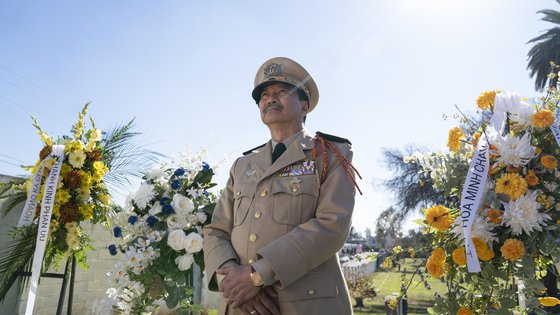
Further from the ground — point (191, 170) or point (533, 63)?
point (533, 63)

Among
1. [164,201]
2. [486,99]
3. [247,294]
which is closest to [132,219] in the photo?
[164,201]

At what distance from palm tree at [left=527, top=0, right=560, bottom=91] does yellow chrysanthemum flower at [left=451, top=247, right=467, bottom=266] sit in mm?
17642

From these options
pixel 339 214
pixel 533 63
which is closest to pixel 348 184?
pixel 339 214

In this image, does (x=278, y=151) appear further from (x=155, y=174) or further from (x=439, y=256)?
(x=155, y=174)

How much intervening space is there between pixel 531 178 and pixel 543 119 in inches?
11.8

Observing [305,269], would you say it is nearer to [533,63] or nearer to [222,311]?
[222,311]

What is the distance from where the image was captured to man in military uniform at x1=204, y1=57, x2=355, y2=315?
6.38 ft

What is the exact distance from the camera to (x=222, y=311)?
7.10 ft

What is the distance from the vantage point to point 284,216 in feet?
6.98

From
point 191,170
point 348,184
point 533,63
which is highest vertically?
point 533,63

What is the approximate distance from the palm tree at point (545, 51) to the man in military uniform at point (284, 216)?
17.8 m

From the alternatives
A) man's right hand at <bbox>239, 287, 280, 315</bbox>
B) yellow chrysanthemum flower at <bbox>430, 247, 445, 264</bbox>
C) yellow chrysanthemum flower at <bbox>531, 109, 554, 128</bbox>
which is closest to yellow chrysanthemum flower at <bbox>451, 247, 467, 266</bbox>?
yellow chrysanthemum flower at <bbox>430, 247, 445, 264</bbox>

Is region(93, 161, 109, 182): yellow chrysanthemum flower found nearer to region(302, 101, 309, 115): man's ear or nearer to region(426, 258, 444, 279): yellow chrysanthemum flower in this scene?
region(302, 101, 309, 115): man's ear

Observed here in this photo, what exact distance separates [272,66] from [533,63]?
62.3ft
